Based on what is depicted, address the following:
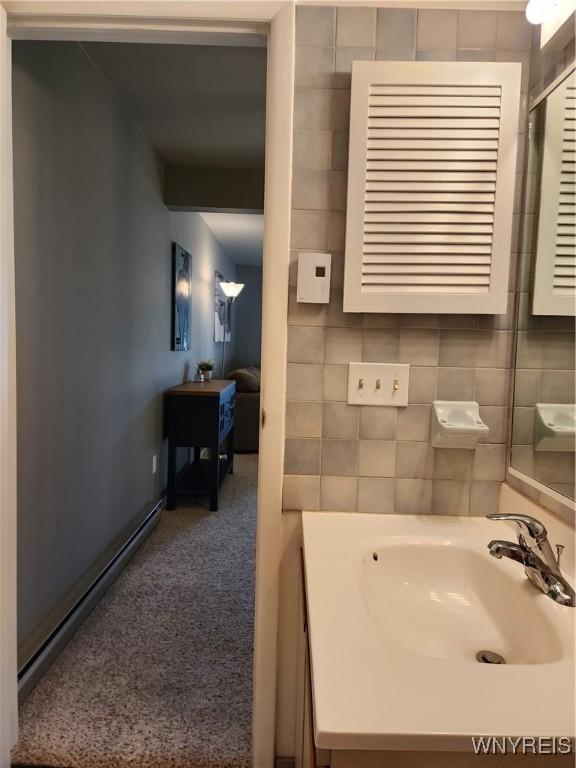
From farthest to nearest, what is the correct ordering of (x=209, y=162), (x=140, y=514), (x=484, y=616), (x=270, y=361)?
(x=209, y=162), (x=140, y=514), (x=270, y=361), (x=484, y=616)

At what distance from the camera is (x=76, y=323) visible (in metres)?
2.00

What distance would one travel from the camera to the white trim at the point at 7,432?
4.16ft

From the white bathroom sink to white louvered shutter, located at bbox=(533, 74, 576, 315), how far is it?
572 mm

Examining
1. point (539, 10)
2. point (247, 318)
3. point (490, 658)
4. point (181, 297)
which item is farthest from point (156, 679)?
point (247, 318)

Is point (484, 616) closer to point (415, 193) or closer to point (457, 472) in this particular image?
point (457, 472)

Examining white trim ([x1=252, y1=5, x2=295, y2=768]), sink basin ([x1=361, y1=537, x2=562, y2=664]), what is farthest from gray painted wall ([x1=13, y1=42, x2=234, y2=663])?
sink basin ([x1=361, y1=537, x2=562, y2=664])

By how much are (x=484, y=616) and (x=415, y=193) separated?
3.21ft

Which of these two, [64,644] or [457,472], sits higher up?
[457,472]

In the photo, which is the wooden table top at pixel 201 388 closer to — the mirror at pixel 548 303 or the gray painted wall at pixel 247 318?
the mirror at pixel 548 303

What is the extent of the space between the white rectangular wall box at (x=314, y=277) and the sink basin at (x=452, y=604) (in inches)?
24.4

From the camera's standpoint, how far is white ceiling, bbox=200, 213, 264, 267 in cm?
459

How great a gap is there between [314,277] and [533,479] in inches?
28.2

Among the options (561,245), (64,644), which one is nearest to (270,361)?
(561,245)

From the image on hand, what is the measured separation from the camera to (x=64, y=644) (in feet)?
6.09
